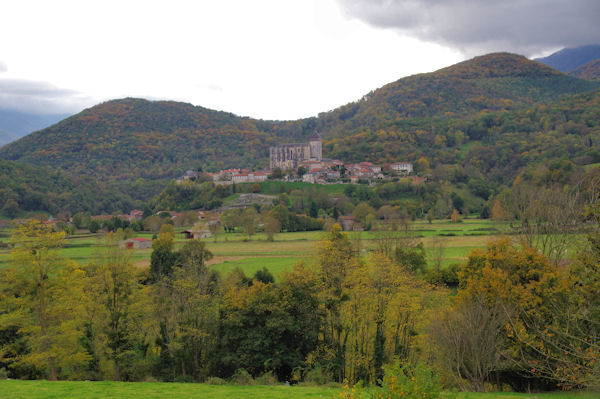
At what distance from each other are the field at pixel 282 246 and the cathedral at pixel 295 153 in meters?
77.1

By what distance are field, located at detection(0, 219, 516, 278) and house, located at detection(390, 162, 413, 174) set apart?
50539 mm

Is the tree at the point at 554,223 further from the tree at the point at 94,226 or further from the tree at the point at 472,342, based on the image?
the tree at the point at 94,226

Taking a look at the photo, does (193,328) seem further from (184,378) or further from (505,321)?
(505,321)

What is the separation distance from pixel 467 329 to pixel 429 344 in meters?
4.65

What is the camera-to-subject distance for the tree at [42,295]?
729 inches

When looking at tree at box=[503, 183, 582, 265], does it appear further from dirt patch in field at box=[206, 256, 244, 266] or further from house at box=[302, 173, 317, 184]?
house at box=[302, 173, 317, 184]

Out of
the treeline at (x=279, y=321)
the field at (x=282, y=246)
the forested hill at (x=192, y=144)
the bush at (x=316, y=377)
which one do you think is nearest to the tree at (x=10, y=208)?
the field at (x=282, y=246)

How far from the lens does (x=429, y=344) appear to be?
69.8 feet

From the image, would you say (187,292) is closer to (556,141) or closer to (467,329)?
(467,329)

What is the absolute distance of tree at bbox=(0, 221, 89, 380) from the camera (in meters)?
18.5

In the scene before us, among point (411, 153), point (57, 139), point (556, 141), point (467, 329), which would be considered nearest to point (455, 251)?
point (467, 329)

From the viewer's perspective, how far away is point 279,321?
22359 millimetres

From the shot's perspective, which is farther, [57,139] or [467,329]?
[57,139]

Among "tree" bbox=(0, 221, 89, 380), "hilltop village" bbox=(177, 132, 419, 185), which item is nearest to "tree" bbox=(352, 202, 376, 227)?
"hilltop village" bbox=(177, 132, 419, 185)
